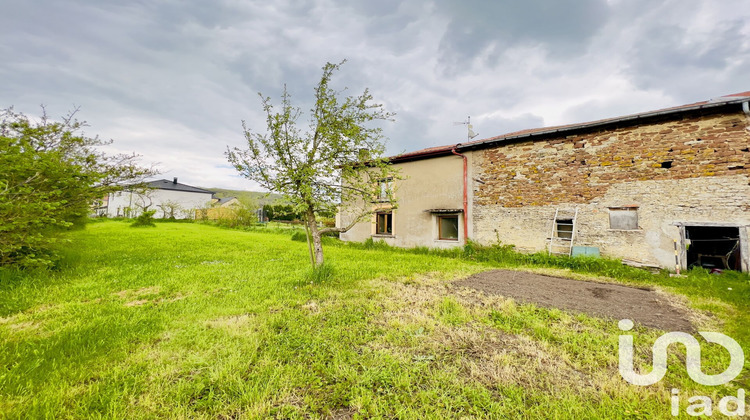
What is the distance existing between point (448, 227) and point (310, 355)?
1018 cm

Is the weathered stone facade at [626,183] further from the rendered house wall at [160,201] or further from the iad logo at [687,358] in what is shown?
the rendered house wall at [160,201]

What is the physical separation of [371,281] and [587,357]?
4374 mm

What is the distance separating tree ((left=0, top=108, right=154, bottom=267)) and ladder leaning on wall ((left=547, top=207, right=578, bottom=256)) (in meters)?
12.6

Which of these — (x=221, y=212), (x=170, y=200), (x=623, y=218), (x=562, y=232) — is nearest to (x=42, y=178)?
(x=562, y=232)

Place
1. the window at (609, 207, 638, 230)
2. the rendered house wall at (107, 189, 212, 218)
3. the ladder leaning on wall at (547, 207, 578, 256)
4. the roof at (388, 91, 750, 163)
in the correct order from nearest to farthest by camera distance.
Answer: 1. the roof at (388, 91, 750, 163)
2. the window at (609, 207, 638, 230)
3. the ladder leaning on wall at (547, 207, 578, 256)
4. the rendered house wall at (107, 189, 212, 218)

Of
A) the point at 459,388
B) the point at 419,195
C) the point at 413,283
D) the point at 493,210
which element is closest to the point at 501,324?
the point at 459,388

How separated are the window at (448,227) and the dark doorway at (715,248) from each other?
23.1 ft

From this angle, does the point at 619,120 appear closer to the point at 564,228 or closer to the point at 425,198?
the point at 564,228

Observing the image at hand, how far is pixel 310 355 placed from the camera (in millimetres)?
2984

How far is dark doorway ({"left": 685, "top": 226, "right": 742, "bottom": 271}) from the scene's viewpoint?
733 cm

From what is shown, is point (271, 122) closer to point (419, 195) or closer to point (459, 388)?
point (459, 388)

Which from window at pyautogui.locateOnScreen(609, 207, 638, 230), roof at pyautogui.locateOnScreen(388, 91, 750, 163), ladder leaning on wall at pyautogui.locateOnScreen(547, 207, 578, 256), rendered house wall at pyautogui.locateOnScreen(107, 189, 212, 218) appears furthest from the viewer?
rendered house wall at pyautogui.locateOnScreen(107, 189, 212, 218)

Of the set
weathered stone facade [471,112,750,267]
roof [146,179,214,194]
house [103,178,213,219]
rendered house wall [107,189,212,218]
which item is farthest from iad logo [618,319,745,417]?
roof [146,179,214,194]

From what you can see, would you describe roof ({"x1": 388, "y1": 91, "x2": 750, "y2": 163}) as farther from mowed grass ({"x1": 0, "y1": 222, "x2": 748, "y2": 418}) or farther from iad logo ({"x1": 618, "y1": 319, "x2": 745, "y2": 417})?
iad logo ({"x1": 618, "y1": 319, "x2": 745, "y2": 417})
